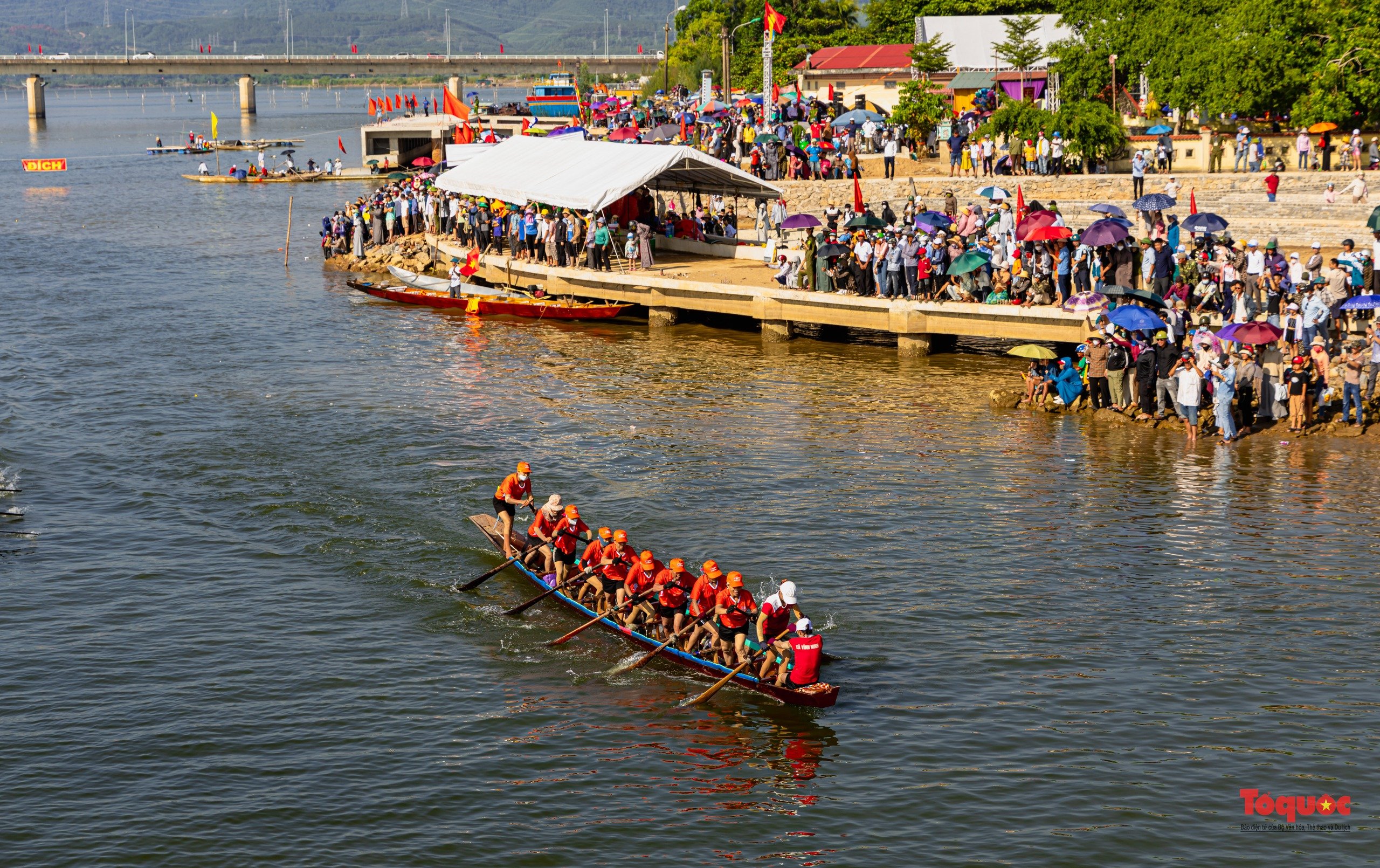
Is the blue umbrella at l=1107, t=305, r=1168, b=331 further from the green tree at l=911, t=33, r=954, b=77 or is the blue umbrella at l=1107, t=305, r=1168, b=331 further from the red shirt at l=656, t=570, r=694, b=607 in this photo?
the green tree at l=911, t=33, r=954, b=77

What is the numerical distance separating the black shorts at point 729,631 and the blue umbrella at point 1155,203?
20.5m

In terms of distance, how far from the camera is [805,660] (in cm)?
1766

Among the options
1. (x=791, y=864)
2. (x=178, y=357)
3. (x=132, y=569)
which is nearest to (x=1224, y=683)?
(x=791, y=864)

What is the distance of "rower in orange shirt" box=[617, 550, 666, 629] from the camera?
65.6 ft

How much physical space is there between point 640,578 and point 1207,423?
1414 cm

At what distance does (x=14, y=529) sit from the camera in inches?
984

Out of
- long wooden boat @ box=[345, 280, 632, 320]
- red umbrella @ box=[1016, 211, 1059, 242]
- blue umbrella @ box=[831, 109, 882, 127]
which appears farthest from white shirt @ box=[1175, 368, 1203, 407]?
blue umbrella @ box=[831, 109, 882, 127]

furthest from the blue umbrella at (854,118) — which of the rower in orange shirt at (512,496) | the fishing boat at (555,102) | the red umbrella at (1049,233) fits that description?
the fishing boat at (555,102)

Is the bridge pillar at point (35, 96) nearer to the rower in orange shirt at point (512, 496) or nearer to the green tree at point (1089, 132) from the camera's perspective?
the green tree at point (1089, 132)

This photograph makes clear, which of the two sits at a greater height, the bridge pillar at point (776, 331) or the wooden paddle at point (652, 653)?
the bridge pillar at point (776, 331)

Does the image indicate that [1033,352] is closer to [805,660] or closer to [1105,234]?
[1105,234]

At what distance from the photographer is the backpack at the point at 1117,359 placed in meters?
29.1

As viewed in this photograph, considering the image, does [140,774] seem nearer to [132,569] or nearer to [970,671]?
[132,569]

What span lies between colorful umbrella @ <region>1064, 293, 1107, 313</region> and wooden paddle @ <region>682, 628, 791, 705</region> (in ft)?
53.9
